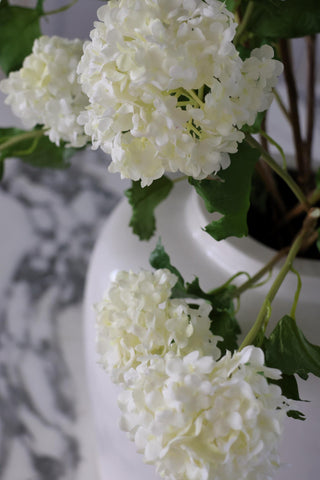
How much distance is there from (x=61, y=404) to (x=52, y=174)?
0.30m

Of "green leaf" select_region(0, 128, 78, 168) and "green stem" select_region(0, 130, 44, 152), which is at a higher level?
"green stem" select_region(0, 130, 44, 152)

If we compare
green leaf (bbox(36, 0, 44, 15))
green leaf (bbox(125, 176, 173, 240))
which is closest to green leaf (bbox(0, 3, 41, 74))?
green leaf (bbox(36, 0, 44, 15))

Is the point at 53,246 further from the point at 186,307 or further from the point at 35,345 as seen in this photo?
the point at 186,307

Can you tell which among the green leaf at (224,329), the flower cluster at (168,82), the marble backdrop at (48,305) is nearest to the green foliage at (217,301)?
the green leaf at (224,329)

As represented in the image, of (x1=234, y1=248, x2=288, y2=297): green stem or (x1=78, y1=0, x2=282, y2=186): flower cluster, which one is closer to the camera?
(x1=78, y1=0, x2=282, y2=186): flower cluster

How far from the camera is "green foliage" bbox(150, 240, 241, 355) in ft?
1.11

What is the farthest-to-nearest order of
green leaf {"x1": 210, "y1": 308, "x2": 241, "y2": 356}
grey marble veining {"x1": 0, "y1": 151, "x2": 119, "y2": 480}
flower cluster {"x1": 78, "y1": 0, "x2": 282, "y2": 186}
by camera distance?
grey marble veining {"x1": 0, "y1": 151, "x2": 119, "y2": 480}
green leaf {"x1": 210, "y1": 308, "x2": 241, "y2": 356}
flower cluster {"x1": 78, "y1": 0, "x2": 282, "y2": 186}

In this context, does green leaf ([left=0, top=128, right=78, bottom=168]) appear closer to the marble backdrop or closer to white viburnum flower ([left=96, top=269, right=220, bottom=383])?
white viburnum flower ([left=96, top=269, right=220, bottom=383])

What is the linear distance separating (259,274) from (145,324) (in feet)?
0.32

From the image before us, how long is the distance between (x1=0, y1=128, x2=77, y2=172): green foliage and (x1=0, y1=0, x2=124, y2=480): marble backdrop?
24 cm

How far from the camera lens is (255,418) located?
0.24 metres

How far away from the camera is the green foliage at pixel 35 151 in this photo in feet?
1.37

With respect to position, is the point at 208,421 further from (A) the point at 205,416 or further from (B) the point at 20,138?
(B) the point at 20,138

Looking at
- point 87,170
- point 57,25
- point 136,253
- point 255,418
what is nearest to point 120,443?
point 136,253
